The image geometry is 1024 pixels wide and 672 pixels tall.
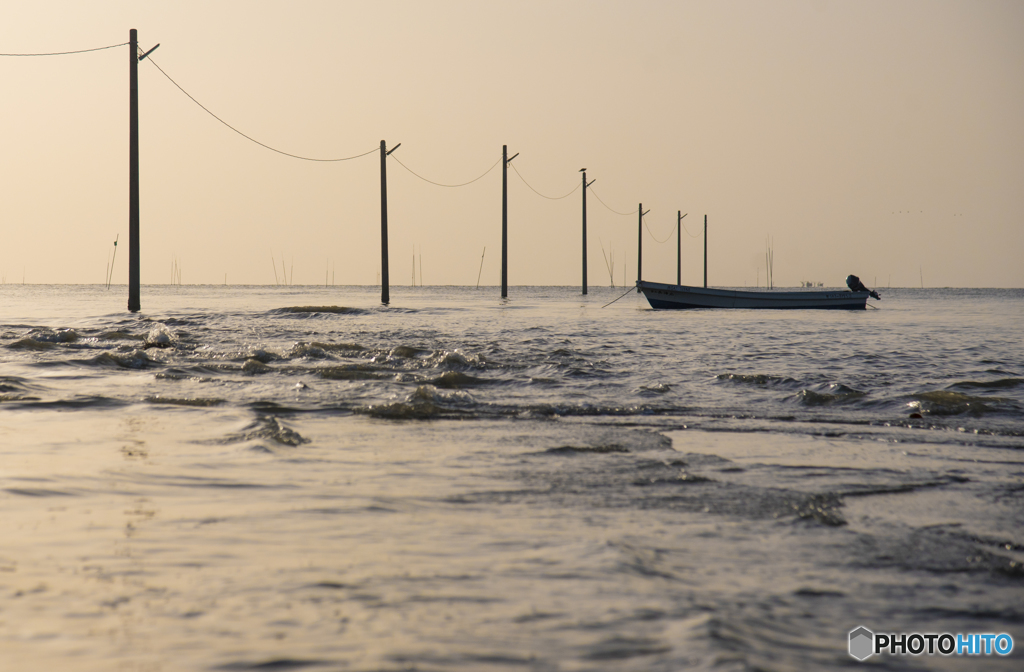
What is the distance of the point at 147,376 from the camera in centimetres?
1054

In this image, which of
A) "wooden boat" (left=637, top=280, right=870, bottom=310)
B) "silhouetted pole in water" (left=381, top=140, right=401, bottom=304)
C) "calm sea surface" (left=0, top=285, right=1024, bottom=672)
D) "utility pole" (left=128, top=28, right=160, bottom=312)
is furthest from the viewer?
"wooden boat" (left=637, top=280, right=870, bottom=310)

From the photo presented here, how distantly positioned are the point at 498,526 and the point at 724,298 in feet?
120

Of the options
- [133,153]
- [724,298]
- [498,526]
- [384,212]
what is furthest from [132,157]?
[724,298]

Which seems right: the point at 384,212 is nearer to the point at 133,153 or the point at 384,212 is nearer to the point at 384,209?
the point at 384,209

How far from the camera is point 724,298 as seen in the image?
3888cm

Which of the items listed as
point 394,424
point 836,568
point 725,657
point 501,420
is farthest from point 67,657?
point 501,420

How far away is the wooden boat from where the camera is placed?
38.4m

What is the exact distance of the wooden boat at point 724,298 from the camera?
3841 centimetres

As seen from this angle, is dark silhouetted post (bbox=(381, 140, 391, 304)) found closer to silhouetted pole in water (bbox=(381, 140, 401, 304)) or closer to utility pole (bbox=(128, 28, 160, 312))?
silhouetted pole in water (bbox=(381, 140, 401, 304))

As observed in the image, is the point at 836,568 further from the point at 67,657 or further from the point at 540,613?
the point at 67,657

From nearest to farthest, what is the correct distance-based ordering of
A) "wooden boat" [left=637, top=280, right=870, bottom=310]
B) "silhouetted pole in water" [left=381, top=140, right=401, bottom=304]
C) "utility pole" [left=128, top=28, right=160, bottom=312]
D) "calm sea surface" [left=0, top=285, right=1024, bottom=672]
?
"calm sea surface" [left=0, top=285, right=1024, bottom=672] < "utility pole" [left=128, top=28, right=160, bottom=312] < "silhouetted pole in water" [left=381, top=140, right=401, bottom=304] < "wooden boat" [left=637, top=280, right=870, bottom=310]

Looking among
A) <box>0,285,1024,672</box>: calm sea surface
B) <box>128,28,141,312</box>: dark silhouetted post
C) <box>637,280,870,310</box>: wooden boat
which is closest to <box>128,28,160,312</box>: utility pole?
<box>128,28,141,312</box>: dark silhouetted post

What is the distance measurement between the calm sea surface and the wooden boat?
1148 inches

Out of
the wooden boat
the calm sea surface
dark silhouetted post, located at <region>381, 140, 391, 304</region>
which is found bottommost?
the calm sea surface
